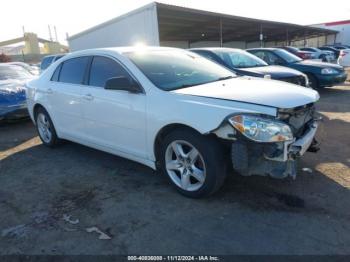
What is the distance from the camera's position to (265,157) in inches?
125

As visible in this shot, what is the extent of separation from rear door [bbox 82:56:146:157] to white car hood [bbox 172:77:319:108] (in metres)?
0.60

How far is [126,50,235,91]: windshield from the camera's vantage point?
394 cm

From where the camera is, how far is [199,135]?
3.39m

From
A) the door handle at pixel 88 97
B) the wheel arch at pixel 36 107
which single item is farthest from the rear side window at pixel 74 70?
the wheel arch at pixel 36 107

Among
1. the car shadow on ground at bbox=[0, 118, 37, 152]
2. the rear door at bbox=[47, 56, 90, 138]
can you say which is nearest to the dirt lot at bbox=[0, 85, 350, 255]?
the rear door at bbox=[47, 56, 90, 138]

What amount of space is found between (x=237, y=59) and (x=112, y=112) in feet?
17.8

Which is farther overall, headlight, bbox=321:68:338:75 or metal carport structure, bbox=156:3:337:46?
metal carport structure, bbox=156:3:337:46

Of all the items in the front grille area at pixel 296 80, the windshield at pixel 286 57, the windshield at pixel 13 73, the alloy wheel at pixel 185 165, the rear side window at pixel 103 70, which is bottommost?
the alloy wheel at pixel 185 165

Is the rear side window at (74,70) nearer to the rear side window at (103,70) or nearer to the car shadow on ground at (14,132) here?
the rear side window at (103,70)

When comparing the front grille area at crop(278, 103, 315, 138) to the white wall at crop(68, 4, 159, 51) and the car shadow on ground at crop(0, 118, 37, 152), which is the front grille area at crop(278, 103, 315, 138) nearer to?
the car shadow on ground at crop(0, 118, 37, 152)

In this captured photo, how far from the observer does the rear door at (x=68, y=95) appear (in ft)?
15.8

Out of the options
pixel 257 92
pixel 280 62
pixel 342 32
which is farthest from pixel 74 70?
pixel 342 32

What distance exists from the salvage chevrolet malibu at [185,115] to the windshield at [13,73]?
472 centimetres

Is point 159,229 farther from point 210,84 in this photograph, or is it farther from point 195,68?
point 195,68
